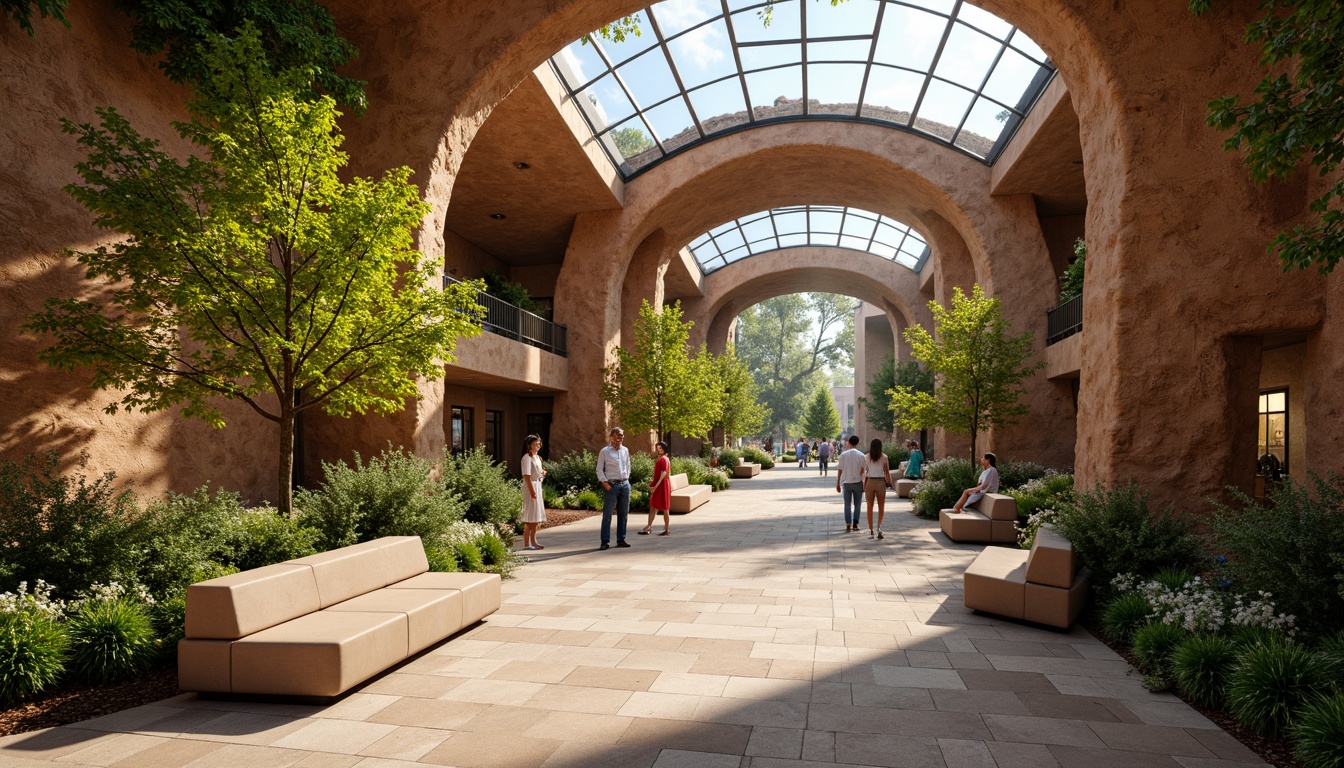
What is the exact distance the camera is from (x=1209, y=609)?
4895 millimetres

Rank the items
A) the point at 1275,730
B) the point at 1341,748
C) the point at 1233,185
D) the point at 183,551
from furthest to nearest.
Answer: the point at 1233,185, the point at 183,551, the point at 1275,730, the point at 1341,748

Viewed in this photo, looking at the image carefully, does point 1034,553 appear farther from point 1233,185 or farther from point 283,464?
point 283,464

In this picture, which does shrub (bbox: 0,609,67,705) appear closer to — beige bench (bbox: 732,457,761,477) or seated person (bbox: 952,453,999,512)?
seated person (bbox: 952,453,999,512)

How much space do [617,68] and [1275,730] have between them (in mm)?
14851

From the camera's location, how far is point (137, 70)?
829 centimetres

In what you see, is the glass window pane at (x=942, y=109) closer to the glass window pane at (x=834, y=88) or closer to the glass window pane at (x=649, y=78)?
the glass window pane at (x=834, y=88)

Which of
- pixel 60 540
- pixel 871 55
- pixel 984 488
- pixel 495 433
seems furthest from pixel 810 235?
pixel 60 540

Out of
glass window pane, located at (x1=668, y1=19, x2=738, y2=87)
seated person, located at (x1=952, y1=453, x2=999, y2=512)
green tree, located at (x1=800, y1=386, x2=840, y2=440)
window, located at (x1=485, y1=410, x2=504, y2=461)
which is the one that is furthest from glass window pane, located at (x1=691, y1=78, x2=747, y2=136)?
green tree, located at (x1=800, y1=386, x2=840, y2=440)

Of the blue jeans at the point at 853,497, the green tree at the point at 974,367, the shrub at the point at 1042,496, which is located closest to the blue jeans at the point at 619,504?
the blue jeans at the point at 853,497

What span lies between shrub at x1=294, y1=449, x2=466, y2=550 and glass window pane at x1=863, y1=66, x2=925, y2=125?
14.7m

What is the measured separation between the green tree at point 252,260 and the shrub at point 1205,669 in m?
6.42

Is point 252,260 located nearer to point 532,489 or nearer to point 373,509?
point 373,509

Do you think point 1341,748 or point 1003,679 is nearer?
point 1341,748

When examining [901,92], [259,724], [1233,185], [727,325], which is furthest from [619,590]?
[727,325]
